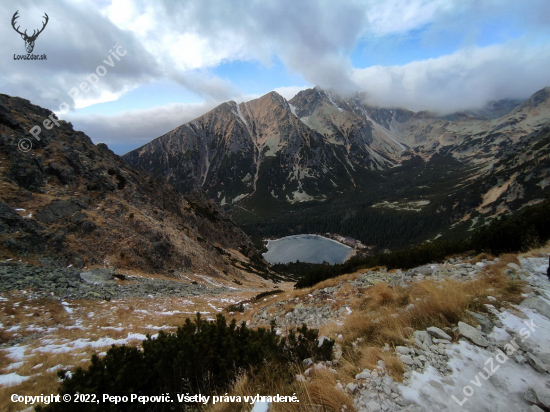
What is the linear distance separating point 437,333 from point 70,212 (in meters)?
36.7

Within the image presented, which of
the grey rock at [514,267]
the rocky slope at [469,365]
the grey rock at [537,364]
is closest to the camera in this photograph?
the rocky slope at [469,365]

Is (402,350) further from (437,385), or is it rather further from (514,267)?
(514,267)

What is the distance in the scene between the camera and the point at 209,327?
20.7ft

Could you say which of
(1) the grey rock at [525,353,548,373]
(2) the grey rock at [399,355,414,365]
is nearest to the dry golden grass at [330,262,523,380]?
(2) the grey rock at [399,355,414,365]

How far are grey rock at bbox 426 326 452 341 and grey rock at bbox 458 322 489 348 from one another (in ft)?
1.14

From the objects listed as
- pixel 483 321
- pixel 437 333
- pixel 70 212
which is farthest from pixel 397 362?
→ pixel 70 212

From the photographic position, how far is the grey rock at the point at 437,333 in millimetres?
5191

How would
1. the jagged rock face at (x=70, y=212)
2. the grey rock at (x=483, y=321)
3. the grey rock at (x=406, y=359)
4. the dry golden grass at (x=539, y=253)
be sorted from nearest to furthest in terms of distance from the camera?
the grey rock at (x=406, y=359) < the grey rock at (x=483, y=321) < the dry golden grass at (x=539, y=253) < the jagged rock face at (x=70, y=212)

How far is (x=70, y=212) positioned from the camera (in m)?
28.1

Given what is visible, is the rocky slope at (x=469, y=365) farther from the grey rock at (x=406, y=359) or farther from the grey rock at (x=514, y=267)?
the grey rock at (x=514, y=267)

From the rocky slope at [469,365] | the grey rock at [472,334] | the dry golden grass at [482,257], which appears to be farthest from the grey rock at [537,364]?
the dry golden grass at [482,257]

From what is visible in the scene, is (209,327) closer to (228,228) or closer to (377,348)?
(377,348)

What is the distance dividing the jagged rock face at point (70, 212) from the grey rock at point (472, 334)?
29278 mm

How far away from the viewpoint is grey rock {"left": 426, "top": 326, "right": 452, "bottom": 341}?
5.19 metres
